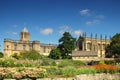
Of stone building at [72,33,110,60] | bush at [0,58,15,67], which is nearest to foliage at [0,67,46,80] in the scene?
bush at [0,58,15,67]

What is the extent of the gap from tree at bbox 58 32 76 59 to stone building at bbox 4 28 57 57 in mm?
12433

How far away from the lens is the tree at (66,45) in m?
76.6

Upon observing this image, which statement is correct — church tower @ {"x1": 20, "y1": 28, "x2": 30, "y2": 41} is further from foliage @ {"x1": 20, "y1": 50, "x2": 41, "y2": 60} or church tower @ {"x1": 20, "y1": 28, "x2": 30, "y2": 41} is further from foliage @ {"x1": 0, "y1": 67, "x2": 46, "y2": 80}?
foliage @ {"x1": 0, "y1": 67, "x2": 46, "y2": 80}

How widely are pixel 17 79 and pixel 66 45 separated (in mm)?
60412

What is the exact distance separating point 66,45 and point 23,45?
1871 centimetres

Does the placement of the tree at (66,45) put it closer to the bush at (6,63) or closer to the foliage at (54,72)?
the bush at (6,63)

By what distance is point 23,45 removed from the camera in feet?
287

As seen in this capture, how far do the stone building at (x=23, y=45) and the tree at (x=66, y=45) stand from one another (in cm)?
1243

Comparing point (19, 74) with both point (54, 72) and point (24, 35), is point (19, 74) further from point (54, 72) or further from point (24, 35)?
point (24, 35)

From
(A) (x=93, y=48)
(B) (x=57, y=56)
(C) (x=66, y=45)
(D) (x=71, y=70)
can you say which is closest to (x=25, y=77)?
(D) (x=71, y=70)

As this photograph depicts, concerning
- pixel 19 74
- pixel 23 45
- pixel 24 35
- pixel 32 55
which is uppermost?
pixel 24 35

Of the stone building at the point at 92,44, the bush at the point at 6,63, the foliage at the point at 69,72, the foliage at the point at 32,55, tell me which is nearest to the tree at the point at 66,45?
the foliage at the point at 32,55

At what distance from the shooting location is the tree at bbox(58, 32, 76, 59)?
76625 mm

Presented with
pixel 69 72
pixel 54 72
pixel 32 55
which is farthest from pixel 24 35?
pixel 69 72
